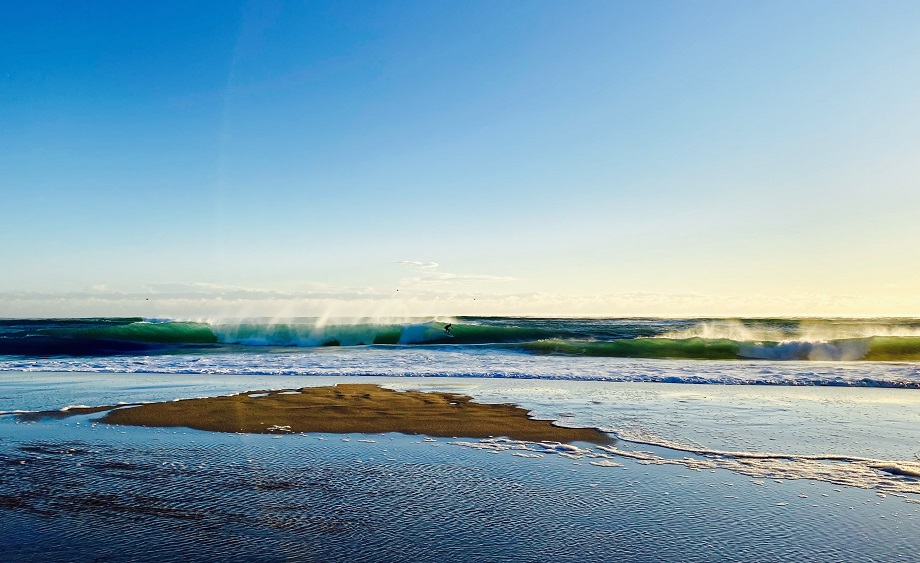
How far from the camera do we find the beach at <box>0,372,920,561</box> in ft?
12.5

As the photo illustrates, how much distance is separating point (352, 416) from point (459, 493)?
13.2ft

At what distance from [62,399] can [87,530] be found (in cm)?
736

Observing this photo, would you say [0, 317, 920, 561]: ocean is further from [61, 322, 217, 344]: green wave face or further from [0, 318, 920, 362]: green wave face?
[61, 322, 217, 344]: green wave face

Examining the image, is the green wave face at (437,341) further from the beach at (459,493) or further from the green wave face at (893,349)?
the beach at (459,493)

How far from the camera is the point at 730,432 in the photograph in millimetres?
7570

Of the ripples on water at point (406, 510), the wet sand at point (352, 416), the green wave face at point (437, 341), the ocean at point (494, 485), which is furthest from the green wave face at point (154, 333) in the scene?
the ripples on water at point (406, 510)

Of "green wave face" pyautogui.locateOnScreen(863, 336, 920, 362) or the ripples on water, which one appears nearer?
the ripples on water

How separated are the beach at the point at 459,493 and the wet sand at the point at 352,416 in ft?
1.29

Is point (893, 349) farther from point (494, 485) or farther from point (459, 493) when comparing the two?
point (459, 493)

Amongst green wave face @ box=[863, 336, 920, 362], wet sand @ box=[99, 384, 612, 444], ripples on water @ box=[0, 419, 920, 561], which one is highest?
green wave face @ box=[863, 336, 920, 362]

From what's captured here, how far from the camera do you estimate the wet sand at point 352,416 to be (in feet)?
25.1

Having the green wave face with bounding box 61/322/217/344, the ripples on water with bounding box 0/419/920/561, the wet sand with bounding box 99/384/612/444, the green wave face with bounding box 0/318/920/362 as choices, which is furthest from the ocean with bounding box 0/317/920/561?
the green wave face with bounding box 61/322/217/344

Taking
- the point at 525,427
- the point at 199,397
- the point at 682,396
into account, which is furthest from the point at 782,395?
the point at 199,397

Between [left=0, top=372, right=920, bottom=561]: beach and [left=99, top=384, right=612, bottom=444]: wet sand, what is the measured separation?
15.5 inches
